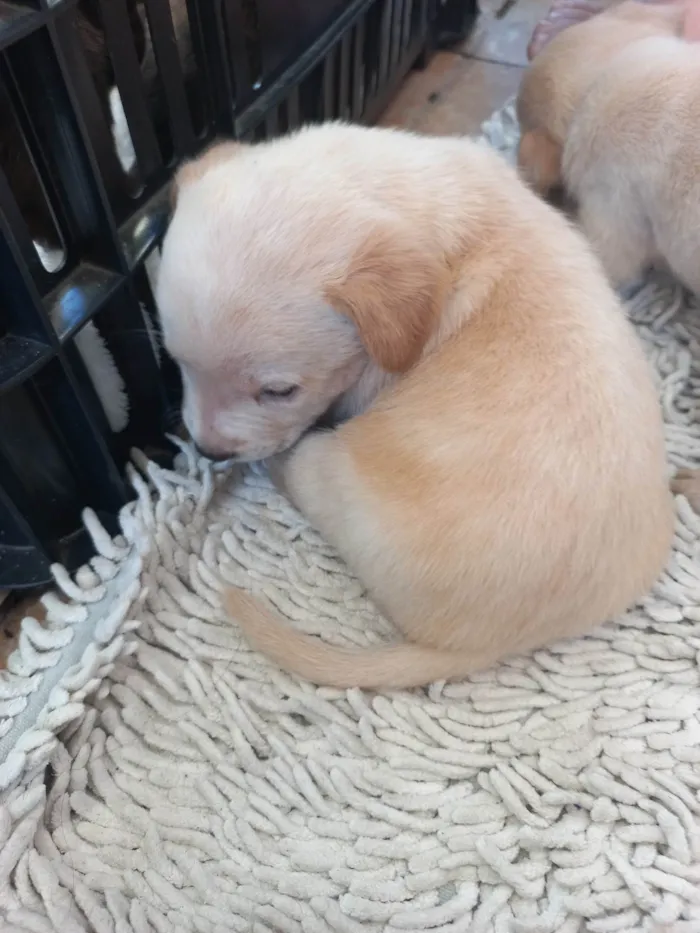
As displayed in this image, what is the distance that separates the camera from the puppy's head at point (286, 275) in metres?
1.03

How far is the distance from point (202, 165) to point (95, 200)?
16 centimetres

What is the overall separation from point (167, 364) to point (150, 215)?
28 centimetres

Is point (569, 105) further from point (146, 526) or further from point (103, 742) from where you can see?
point (103, 742)

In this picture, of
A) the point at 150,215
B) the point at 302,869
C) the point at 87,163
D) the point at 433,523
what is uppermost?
the point at 87,163

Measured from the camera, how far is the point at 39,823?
3.50ft

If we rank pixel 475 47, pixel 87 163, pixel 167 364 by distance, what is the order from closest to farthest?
pixel 87 163, pixel 167 364, pixel 475 47

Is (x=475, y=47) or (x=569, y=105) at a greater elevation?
(x=569, y=105)

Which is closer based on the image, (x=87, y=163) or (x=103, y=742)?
(x=87, y=163)

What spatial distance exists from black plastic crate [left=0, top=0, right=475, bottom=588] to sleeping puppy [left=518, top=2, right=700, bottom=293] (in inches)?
18.9

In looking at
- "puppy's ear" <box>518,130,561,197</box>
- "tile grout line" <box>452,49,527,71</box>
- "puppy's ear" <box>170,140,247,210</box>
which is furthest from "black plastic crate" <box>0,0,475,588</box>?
"tile grout line" <box>452,49,527,71</box>

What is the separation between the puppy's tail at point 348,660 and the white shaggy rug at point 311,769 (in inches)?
1.2

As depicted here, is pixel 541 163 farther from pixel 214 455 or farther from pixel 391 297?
pixel 214 455

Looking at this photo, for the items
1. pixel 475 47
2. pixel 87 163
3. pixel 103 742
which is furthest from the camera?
pixel 475 47

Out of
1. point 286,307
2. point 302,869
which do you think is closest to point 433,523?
point 286,307
